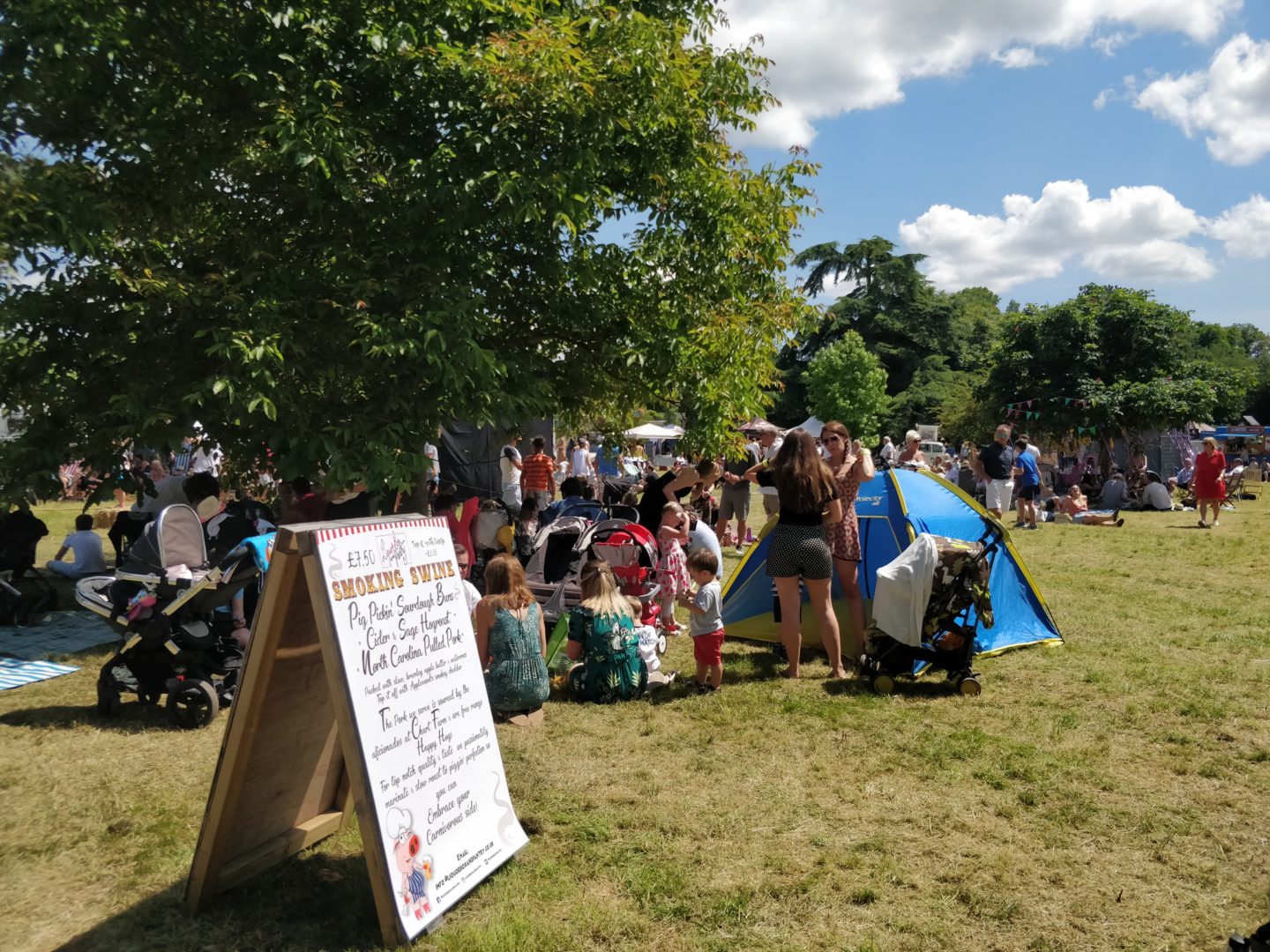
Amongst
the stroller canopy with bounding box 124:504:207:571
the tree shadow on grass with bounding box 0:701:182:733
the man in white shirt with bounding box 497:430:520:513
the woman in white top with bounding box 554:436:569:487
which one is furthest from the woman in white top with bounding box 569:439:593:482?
the tree shadow on grass with bounding box 0:701:182:733

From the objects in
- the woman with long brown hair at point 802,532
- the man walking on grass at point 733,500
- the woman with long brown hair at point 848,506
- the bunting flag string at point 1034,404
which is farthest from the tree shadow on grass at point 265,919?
the bunting flag string at point 1034,404

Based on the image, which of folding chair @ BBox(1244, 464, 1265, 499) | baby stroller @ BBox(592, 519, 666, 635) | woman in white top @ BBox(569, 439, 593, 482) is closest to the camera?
baby stroller @ BBox(592, 519, 666, 635)

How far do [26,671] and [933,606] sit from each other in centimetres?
668

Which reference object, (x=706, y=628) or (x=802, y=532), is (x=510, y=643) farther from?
(x=802, y=532)

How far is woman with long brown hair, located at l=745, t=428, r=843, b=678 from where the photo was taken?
625 centimetres

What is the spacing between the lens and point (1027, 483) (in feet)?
54.8

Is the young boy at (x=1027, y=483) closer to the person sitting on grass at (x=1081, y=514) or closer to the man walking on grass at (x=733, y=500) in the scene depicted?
the person sitting on grass at (x=1081, y=514)

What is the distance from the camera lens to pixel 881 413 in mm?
54375

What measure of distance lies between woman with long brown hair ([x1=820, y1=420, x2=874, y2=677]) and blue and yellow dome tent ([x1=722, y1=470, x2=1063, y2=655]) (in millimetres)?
413

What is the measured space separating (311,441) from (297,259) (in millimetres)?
1673

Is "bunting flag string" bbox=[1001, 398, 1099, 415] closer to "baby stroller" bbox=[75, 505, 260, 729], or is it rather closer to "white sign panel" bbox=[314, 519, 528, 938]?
"baby stroller" bbox=[75, 505, 260, 729]

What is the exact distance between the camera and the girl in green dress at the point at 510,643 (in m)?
5.44

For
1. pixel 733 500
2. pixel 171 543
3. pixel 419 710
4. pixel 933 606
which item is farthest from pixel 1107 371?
pixel 419 710

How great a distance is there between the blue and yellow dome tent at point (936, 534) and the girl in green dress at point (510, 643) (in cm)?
233
